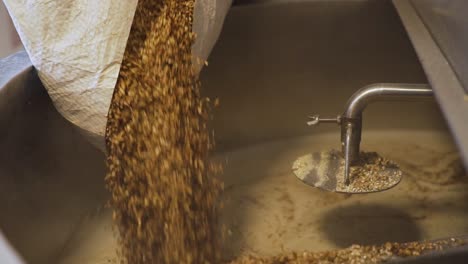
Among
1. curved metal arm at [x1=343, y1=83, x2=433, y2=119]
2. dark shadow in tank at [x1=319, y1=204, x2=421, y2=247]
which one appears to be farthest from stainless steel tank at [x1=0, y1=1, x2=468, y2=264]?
curved metal arm at [x1=343, y1=83, x2=433, y2=119]

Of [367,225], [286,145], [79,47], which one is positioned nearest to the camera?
[79,47]

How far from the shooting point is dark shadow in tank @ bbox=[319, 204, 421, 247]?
984 mm

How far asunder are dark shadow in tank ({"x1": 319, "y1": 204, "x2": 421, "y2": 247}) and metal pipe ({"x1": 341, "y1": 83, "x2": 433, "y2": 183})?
0.21m

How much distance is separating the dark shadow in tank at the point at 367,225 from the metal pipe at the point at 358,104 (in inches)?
8.4

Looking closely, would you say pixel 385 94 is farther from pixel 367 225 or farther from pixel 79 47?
pixel 79 47

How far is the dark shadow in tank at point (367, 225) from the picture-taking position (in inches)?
38.7

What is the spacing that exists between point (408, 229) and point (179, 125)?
0.52m

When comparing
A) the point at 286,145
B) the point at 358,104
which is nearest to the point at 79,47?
the point at 358,104

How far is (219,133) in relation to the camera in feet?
3.95

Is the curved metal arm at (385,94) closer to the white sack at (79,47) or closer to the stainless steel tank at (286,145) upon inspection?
the stainless steel tank at (286,145)

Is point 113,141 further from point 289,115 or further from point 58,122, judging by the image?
point 289,115

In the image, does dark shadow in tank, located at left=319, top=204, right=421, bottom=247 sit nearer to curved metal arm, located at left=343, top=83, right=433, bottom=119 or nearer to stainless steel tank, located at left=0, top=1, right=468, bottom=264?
stainless steel tank, located at left=0, top=1, right=468, bottom=264

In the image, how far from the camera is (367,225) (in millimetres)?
1020

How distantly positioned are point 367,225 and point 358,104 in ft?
1.03
